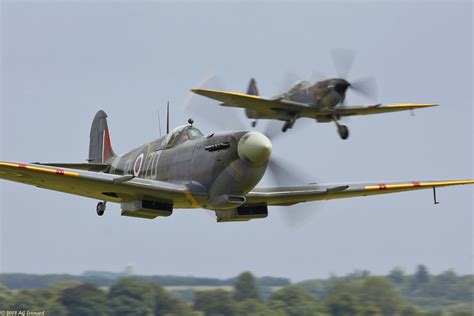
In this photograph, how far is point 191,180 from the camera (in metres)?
15.8

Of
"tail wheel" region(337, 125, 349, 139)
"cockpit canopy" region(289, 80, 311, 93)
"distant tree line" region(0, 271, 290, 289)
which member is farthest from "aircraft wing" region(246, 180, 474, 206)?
"distant tree line" region(0, 271, 290, 289)

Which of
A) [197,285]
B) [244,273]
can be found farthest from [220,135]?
[197,285]

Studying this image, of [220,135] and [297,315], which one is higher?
[220,135]

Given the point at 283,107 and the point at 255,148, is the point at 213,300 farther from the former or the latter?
the point at 255,148

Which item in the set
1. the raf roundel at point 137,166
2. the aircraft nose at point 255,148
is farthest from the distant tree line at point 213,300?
the aircraft nose at point 255,148

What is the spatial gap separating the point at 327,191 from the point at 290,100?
34.9ft

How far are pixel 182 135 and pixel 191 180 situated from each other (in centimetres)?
115

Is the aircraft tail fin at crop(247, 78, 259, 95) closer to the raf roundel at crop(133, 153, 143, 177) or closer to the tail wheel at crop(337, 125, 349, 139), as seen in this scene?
the tail wheel at crop(337, 125, 349, 139)

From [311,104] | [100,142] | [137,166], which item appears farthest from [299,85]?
[137,166]

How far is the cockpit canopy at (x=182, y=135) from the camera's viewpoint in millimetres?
16438

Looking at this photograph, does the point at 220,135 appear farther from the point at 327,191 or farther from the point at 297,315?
the point at 297,315

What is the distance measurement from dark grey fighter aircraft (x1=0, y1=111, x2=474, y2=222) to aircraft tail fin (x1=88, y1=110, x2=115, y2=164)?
331 cm

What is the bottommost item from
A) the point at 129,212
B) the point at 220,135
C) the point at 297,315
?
Answer: the point at 297,315

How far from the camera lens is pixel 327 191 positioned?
54.9 ft
